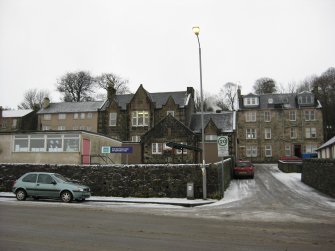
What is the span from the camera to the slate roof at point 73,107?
59.4 metres

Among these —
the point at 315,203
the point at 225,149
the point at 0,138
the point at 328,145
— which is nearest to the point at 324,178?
the point at 315,203

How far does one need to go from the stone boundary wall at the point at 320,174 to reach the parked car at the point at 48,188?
15.4 metres

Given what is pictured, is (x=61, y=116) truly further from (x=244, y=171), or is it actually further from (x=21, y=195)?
(x=21, y=195)

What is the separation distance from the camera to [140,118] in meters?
53.8

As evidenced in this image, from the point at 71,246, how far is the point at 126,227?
3.05m

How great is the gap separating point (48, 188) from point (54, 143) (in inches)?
395

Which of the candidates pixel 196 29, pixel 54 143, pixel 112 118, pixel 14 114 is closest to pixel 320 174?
pixel 196 29

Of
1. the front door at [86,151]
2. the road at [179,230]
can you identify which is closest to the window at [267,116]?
the front door at [86,151]

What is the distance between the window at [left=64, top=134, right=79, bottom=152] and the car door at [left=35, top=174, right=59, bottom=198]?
881 centimetres

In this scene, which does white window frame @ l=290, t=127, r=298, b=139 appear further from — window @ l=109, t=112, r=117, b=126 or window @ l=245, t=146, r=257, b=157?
window @ l=109, t=112, r=117, b=126

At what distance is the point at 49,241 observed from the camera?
28.0 feet

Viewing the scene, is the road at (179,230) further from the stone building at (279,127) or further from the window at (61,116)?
the window at (61,116)

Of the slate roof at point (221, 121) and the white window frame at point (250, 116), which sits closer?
the slate roof at point (221, 121)

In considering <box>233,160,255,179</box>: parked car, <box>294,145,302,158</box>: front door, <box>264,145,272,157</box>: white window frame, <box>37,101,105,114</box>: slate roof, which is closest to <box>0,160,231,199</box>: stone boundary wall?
<box>233,160,255,179</box>: parked car
